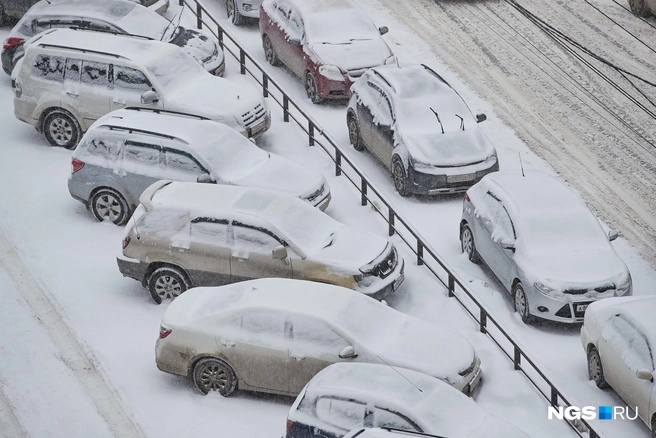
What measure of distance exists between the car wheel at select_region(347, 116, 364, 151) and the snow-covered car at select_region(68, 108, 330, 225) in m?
3.41

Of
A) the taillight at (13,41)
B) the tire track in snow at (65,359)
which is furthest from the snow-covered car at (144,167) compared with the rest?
the taillight at (13,41)

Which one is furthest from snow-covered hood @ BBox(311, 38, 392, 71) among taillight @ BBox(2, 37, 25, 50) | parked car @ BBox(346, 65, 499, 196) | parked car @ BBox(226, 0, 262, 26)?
taillight @ BBox(2, 37, 25, 50)

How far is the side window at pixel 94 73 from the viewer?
2175 cm

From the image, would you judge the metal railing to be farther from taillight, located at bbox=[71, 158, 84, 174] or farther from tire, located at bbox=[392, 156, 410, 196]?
taillight, located at bbox=[71, 158, 84, 174]

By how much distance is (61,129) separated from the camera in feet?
72.9

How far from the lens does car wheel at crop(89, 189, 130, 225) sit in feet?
64.7

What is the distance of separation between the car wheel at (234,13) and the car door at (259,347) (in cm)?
1377

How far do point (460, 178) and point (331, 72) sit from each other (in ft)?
14.5

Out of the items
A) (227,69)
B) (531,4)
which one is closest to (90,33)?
(227,69)

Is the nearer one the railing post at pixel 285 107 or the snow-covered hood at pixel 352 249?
the snow-covered hood at pixel 352 249

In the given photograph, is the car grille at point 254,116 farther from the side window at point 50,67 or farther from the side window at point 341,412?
the side window at point 341,412

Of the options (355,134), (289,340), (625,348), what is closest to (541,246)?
(625,348)

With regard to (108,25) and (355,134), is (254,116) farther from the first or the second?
(108,25)

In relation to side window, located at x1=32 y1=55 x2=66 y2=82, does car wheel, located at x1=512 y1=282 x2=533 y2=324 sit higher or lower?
lower
